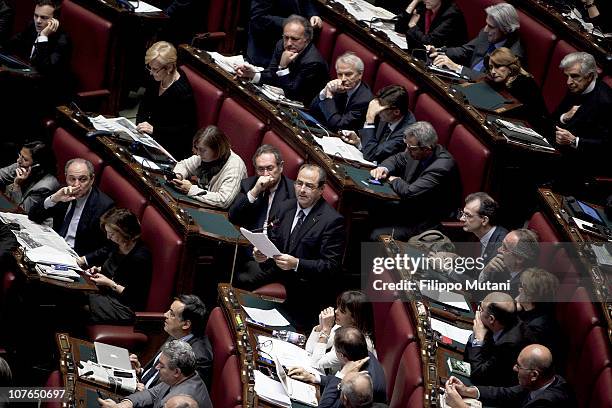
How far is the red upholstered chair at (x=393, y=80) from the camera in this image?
4.57m

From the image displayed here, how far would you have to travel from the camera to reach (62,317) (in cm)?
375

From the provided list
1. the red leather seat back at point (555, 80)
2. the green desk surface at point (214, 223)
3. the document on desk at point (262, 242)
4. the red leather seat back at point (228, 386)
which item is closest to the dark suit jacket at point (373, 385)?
the red leather seat back at point (228, 386)

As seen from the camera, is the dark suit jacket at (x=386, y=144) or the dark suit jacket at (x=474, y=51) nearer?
the dark suit jacket at (x=386, y=144)

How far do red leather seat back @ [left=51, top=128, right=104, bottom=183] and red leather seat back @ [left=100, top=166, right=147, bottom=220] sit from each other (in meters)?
0.06

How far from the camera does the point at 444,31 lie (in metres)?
5.06

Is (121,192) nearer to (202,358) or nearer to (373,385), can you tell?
(202,358)

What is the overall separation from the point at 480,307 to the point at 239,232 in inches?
36.2

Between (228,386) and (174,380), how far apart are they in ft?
0.61

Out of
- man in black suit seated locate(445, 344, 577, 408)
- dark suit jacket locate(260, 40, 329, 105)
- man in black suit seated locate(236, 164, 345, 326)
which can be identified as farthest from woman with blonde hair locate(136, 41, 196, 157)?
man in black suit seated locate(445, 344, 577, 408)

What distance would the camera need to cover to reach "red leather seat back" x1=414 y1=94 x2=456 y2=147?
4344 mm

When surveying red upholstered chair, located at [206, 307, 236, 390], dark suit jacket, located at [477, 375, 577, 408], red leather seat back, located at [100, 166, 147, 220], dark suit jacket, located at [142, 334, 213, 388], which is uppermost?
dark suit jacket, located at [477, 375, 577, 408]

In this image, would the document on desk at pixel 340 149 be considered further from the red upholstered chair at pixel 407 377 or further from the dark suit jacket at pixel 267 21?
the red upholstered chair at pixel 407 377

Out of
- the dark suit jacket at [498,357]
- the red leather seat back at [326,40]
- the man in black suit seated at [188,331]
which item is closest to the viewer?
the dark suit jacket at [498,357]

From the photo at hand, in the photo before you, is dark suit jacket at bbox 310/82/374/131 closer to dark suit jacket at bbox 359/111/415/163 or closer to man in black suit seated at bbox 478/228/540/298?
dark suit jacket at bbox 359/111/415/163
